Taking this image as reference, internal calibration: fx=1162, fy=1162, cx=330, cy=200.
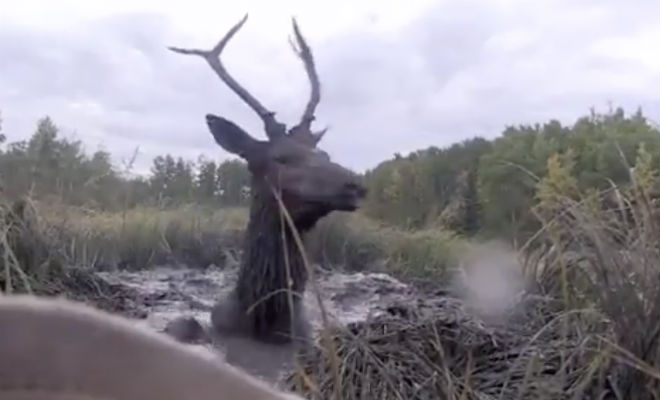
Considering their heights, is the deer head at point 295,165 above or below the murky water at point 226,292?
above

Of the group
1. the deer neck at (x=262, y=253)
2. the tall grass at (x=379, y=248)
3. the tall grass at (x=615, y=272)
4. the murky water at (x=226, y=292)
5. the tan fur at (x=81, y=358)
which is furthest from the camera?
the tall grass at (x=379, y=248)

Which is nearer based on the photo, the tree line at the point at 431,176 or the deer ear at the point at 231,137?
the tree line at the point at 431,176

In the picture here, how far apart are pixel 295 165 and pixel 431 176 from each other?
4.03 metres

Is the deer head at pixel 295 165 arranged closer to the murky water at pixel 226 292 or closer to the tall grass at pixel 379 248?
the murky water at pixel 226 292

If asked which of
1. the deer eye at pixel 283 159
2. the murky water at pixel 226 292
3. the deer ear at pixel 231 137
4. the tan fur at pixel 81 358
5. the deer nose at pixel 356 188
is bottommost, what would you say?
the murky water at pixel 226 292

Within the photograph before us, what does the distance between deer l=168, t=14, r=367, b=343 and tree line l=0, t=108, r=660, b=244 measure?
0.34 metres

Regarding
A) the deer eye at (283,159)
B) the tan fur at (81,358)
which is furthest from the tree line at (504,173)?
the tan fur at (81,358)

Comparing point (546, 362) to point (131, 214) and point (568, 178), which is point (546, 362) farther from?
point (131, 214)

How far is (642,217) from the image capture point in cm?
216

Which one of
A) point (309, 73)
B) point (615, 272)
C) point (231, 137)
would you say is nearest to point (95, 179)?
point (231, 137)

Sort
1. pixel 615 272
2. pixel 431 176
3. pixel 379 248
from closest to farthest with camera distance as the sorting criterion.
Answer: pixel 615 272
pixel 379 248
pixel 431 176

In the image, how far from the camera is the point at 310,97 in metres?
5.82

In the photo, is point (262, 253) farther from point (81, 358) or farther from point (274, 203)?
point (81, 358)

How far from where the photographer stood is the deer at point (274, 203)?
478cm
